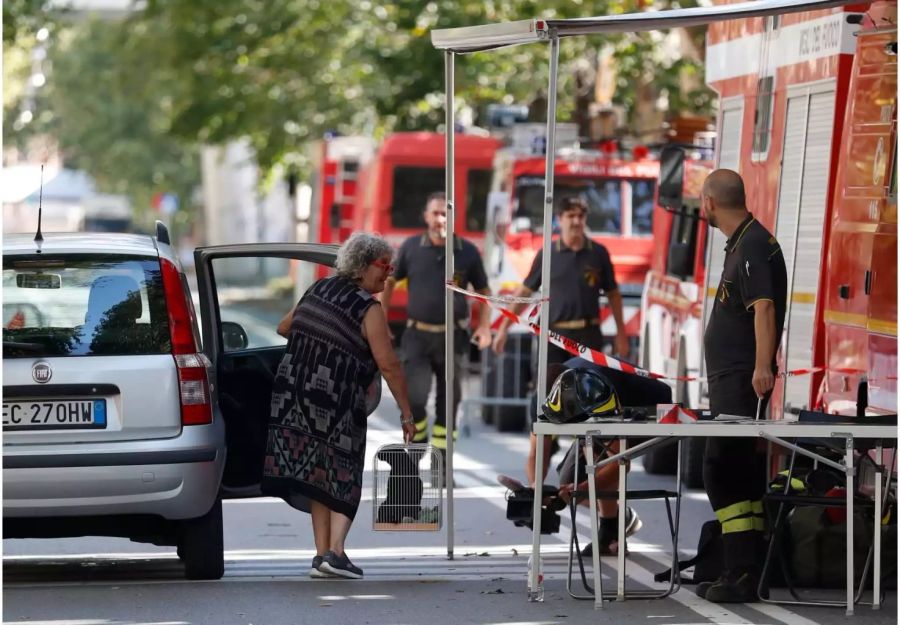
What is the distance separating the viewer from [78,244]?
834cm

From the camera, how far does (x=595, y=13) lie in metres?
22.0

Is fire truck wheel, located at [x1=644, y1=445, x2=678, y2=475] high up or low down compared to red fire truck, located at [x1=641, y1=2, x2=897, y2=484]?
down

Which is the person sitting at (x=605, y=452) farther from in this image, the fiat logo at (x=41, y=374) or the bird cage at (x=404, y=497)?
the fiat logo at (x=41, y=374)

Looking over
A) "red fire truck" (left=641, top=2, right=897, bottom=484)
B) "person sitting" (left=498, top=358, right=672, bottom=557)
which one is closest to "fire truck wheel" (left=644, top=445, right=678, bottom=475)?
"red fire truck" (left=641, top=2, right=897, bottom=484)

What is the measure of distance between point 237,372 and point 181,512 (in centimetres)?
104

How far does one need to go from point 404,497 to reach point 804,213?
9.03ft

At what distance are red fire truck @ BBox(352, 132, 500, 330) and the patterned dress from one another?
619 inches

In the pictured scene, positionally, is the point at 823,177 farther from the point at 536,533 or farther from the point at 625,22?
the point at 536,533

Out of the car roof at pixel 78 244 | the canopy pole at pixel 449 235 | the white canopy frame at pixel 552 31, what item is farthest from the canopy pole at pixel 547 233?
the car roof at pixel 78 244

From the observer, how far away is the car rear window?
810 centimetres

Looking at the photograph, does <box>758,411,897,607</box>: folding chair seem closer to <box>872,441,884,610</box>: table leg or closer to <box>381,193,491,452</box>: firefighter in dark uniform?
<box>872,441,884,610</box>: table leg

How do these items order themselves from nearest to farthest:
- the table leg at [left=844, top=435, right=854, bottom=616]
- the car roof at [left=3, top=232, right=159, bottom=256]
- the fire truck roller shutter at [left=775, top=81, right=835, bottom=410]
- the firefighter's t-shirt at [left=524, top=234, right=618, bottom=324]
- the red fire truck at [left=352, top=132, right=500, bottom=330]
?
the table leg at [left=844, top=435, right=854, bottom=616]
the car roof at [left=3, top=232, right=159, bottom=256]
the fire truck roller shutter at [left=775, top=81, right=835, bottom=410]
the firefighter's t-shirt at [left=524, top=234, right=618, bottom=324]
the red fire truck at [left=352, top=132, right=500, bottom=330]

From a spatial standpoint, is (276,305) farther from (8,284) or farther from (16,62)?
(8,284)

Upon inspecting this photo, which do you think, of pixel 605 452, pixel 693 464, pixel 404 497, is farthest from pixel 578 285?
pixel 404 497
